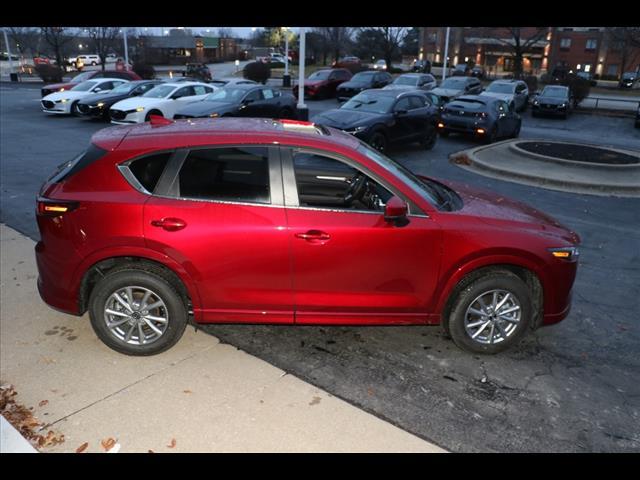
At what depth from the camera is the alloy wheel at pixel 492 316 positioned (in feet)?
14.3

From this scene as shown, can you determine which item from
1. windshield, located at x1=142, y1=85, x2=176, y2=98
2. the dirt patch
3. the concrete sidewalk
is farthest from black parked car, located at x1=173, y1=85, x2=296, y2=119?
the concrete sidewalk

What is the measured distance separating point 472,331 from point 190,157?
277 centimetres

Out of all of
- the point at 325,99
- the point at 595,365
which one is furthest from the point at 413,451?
the point at 325,99

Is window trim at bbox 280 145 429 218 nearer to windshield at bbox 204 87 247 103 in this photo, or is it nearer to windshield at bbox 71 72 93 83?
windshield at bbox 204 87 247 103

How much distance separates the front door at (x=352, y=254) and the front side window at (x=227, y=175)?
212mm

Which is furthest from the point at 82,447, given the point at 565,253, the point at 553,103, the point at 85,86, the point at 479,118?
the point at 553,103

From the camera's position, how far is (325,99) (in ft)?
99.0

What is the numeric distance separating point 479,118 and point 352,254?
13471mm

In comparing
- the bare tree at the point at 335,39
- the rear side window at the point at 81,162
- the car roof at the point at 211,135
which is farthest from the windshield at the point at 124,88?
the bare tree at the point at 335,39

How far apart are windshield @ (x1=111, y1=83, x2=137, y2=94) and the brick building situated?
5270cm

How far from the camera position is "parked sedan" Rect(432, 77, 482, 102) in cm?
2457

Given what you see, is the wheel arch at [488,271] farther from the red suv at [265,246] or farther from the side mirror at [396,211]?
the side mirror at [396,211]

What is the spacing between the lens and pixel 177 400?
3.75m

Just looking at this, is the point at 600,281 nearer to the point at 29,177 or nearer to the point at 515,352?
the point at 515,352
